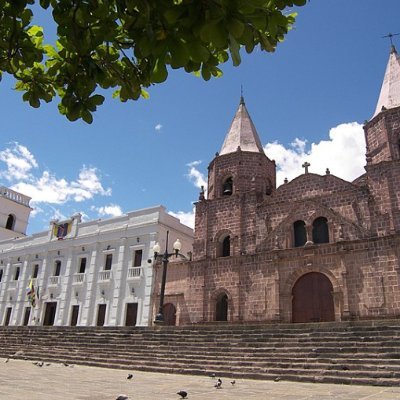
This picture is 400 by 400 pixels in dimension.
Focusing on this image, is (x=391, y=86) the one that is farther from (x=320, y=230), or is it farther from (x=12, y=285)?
(x=12, y=285)

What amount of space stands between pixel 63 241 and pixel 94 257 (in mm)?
3817

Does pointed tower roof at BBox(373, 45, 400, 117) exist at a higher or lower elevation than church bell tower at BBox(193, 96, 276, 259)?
higher

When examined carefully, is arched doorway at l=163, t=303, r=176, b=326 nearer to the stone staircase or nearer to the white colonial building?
the white colonial building

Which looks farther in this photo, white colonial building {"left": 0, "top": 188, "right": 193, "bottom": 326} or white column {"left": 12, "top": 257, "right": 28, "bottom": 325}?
white column {"left": 12, "top": 257, "right": 28, "bottom": 325}

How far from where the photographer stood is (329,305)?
62.0 feet

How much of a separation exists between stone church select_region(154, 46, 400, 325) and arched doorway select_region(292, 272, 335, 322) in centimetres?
5

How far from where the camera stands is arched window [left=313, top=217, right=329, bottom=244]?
20253 mm

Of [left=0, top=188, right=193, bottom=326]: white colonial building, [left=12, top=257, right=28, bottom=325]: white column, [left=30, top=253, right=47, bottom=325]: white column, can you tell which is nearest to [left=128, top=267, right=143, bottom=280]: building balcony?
[left=0, top=188, right=193, bottom=326]: white colonial building

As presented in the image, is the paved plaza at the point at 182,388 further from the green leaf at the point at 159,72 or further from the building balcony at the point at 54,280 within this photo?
the building balcony at the point at 54,280

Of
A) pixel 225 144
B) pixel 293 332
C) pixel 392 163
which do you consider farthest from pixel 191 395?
pixel 225 144

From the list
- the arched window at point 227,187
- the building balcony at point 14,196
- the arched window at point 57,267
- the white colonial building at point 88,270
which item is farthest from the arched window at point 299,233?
the building balcony at point 14,196

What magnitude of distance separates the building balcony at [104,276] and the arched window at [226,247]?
Answer: 7.97 metres

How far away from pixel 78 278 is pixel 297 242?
15.3 metres

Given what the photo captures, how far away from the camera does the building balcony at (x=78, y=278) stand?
27.7m
